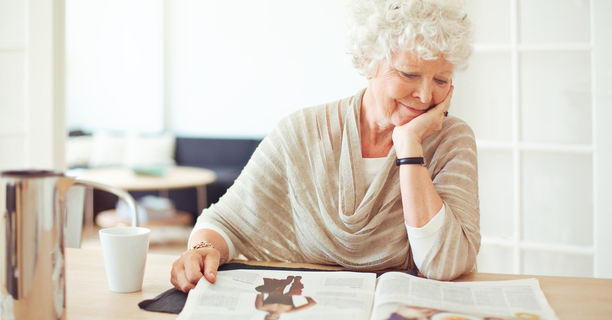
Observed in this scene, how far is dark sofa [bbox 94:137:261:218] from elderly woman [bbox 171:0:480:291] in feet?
11.3

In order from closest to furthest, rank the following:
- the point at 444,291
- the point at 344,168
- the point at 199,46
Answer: the point at 444,291, the point at 344,168, the point at 199,46

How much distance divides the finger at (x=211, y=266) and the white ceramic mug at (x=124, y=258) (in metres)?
0.11

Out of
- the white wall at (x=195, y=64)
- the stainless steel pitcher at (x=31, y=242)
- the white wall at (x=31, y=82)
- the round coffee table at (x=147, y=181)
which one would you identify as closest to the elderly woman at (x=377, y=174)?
the stainless steel pitcher at (x=31, y=242)

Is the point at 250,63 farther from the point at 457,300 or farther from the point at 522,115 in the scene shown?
the point at 457,300

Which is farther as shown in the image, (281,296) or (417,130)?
(417,130)

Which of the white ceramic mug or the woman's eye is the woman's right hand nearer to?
the white ceramic mug

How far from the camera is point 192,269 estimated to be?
2.78 feet

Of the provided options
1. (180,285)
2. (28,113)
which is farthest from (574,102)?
(28,113)

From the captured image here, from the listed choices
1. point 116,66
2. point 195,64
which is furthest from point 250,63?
point 116,66

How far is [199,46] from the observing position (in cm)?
571

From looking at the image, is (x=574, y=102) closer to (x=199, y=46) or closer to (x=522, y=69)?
(x=522, y=69)

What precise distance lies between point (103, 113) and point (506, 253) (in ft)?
16.4

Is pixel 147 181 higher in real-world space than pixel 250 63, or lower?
lower

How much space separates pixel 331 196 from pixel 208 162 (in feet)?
14.3
